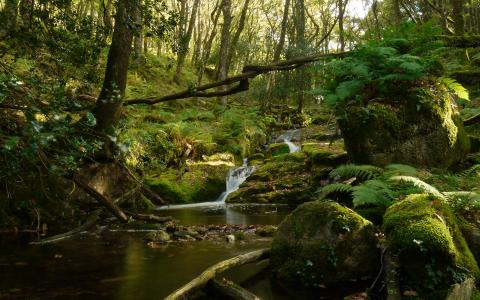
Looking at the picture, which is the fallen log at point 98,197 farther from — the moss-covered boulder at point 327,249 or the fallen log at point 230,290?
the moss-covered boulder at point 327,249

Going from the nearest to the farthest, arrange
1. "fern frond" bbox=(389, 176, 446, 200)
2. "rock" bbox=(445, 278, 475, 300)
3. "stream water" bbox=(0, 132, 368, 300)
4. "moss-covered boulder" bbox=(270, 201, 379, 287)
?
"rock" bbox=(445, 278, 475, 300)
"stream water" bbox=(0, 132, 368, 300)
"moss-covered boulder" bbox=(270, 201, 379, 287)
"fern frond" bbox=(389, 176, 446, 200)

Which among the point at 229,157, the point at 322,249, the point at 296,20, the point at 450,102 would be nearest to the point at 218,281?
the point at 322,249

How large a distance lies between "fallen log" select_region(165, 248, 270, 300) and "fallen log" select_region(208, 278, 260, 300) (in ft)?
0.32

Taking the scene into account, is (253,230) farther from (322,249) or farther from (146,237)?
(322,249)

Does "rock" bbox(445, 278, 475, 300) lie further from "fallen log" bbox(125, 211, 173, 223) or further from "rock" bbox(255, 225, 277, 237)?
"fallen log" bbox(125, 211, 173, 223)

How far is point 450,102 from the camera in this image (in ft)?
32.5

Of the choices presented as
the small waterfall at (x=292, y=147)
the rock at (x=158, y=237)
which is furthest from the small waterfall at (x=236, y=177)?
the rock at (x=158, y=237)

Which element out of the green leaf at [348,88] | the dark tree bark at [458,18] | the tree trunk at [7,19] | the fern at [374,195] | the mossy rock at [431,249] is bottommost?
the mossy rock at [431,249]

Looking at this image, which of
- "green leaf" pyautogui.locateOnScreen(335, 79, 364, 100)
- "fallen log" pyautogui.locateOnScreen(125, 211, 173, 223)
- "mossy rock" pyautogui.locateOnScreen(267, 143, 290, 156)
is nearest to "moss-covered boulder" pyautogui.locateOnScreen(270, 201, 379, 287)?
"fallen log" pyautogui.locateOnScreen(125, 211, 173, 223)

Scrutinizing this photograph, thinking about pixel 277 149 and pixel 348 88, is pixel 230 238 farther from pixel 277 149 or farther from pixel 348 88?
pixel 277 149

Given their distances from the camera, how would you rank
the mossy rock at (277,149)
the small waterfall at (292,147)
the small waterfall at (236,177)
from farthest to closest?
1. the small waterfall at (292,147)
2. the mossy rock at (277,149)
3. the small waterfall at (236,177)

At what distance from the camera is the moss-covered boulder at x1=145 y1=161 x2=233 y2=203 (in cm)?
1378

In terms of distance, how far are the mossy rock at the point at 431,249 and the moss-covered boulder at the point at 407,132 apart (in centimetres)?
457

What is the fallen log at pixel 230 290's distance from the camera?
455 centimetres
